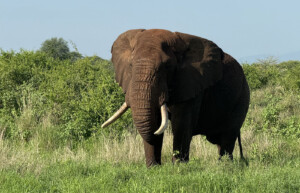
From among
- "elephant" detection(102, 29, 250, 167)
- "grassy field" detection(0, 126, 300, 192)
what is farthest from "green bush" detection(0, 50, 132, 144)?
"elephant" detection(102, 29, 250, 167)

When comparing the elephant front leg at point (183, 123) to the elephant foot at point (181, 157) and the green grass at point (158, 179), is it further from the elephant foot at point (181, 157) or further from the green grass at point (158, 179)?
the green grass at point (158, 179)

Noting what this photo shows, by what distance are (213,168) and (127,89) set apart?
162cm

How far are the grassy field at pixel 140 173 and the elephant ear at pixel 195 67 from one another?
1066 mm

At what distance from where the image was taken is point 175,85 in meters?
7.30

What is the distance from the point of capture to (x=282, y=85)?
75.2 ft

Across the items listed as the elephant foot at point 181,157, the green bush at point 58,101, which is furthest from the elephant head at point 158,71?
the green bush at point 58,101

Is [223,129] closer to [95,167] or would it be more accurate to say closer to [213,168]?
[213,168]

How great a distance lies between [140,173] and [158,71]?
1407 mm

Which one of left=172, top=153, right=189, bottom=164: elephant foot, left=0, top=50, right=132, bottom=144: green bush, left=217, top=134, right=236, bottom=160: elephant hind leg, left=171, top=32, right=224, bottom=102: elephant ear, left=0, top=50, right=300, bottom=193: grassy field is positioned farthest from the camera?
left=0, top=50, right=132, bottom=144: green bush

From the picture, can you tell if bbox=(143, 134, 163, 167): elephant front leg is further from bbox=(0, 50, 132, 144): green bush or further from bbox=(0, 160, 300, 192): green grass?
bbox=(0, 50, 132, 144): green bush

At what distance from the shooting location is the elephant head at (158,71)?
673cm

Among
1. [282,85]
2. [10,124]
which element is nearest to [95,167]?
[10,124]

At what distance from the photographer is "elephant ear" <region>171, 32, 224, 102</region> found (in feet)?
24.0

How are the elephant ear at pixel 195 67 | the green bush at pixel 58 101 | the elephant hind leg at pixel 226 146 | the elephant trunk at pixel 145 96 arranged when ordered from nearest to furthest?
1. the elephant trunk at pixel 145 96
2. the elephant ear at pixel 195 67
3. the elephant hind leg at pixel 226 146
4. the green bush at pixel 58 101
